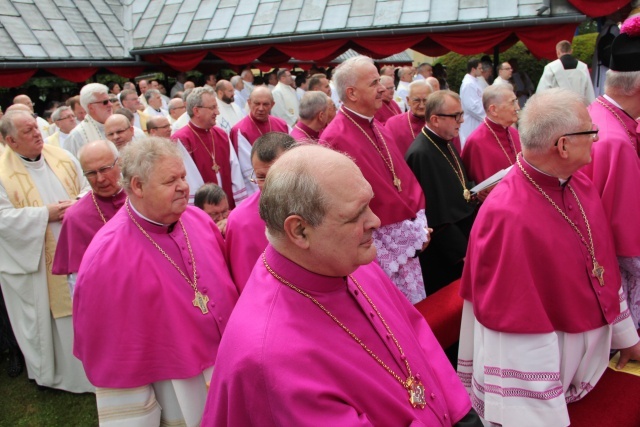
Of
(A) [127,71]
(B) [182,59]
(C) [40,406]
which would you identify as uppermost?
(C) [40,406]

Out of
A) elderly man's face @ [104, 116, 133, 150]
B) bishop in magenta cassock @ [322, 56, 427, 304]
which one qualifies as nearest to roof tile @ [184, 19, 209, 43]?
elderly man's face @ [104, 116, 133, 150]

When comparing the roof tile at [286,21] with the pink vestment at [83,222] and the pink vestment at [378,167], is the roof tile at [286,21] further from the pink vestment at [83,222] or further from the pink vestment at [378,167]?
the pink vestment at [83,222]

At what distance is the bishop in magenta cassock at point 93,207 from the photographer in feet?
12.5

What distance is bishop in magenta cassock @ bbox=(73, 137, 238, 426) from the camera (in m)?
2.81

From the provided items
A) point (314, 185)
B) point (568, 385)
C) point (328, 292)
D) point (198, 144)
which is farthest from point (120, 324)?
point (198, 144)

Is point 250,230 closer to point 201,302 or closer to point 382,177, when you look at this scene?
point 201,302

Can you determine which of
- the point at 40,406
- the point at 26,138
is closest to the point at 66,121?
the point at 26,138

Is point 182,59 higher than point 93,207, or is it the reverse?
point 93,207

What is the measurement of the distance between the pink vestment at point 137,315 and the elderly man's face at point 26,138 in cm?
230

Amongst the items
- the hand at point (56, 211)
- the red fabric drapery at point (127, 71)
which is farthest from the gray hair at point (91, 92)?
the red fabric drapery at point (127, 71)

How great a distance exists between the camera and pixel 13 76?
10.6 m

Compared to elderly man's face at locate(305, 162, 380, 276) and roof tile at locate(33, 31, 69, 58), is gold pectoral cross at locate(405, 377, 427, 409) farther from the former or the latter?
roof tile at locate(33, 31, 69, 58)

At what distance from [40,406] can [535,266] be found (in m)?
4.11

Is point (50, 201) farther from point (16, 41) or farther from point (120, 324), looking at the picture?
point (16, 41)
